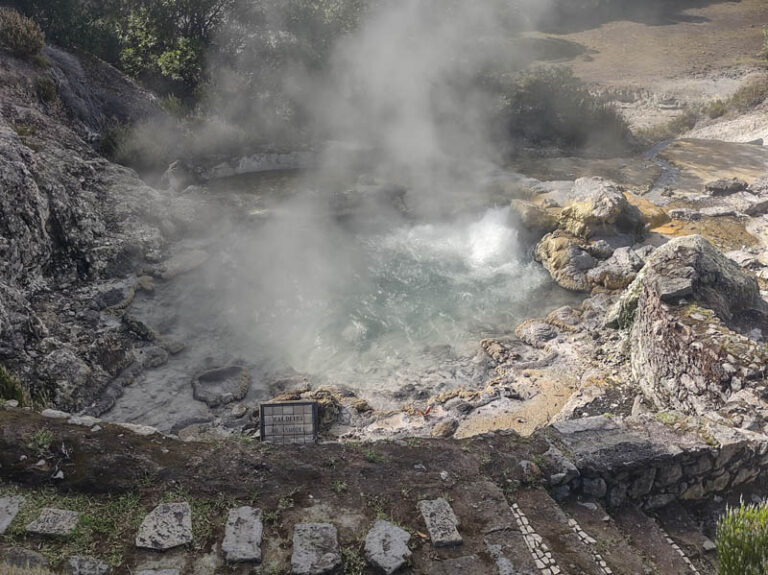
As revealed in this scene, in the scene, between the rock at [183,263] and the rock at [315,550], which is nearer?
the rock at [315,550]

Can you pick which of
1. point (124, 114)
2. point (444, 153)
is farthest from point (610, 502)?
point (124, 114)

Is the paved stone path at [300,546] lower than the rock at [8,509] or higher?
lower

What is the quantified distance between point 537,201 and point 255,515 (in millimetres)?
12976

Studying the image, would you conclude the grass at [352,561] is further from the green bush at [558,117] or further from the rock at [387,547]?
the green bush at [558,117]

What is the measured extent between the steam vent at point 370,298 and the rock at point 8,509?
0.05 ft

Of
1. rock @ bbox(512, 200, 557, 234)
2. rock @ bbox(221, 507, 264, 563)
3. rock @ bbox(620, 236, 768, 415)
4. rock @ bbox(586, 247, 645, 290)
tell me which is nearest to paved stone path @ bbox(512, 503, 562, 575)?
rock @ bbox(221, 507, 264, 563)

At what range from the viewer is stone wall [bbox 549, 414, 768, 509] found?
6.15 metres

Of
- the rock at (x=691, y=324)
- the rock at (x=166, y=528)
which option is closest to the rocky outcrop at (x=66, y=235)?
the rock at (x=166, y=528)

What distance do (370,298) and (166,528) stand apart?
26.4 ft

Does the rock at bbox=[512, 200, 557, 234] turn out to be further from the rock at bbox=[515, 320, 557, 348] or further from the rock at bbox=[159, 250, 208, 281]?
the rock at bbox=[159, 250, 208, 281]

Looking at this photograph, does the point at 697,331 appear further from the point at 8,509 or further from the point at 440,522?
the point at 8,509

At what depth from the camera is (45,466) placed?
17.1ft

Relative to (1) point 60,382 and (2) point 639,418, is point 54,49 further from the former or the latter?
(2) point 639,418

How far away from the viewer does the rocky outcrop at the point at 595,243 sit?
1250 centimetres
